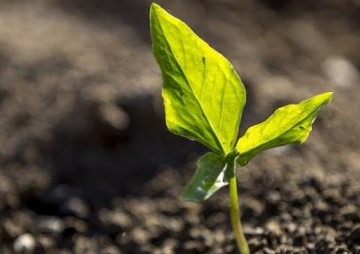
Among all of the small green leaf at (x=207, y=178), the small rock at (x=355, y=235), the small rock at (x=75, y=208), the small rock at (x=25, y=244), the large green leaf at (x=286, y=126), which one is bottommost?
the small rock at (x=75, y=208)

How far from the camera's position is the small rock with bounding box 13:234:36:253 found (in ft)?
6.08

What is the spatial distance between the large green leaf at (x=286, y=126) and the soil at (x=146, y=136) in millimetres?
313

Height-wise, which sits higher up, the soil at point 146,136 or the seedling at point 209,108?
the seedling at point 209,108

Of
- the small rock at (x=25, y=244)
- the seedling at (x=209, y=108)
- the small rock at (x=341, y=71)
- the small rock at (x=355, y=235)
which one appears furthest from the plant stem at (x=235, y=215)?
the small rock at (x=341, y=71)

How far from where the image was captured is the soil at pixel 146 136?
69.9 inches

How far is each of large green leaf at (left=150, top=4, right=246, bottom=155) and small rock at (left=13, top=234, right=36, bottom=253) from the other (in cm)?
76

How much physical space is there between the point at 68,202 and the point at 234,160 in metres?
0.92

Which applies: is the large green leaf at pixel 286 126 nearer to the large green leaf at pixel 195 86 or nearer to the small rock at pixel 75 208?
the large green leaf at pixel 195 86

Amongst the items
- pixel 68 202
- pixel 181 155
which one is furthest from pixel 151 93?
pixel 68 202

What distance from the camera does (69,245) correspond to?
6.21ft

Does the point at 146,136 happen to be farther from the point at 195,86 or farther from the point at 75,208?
the point at 195,86

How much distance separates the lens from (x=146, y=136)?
235 centimetres

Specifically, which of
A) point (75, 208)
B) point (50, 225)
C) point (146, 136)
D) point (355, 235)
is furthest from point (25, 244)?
point (355, 235)

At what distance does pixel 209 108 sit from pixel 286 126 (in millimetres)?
153
